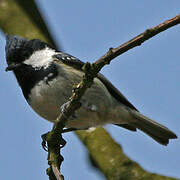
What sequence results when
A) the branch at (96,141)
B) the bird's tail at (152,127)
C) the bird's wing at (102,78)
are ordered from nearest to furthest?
the branch at (96,141), the bird's wing at (102,78), the bird's tail at (152,127)

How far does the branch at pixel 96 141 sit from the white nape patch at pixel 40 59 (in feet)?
1.81

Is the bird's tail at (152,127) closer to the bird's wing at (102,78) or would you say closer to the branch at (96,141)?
the bird's wing at (102,78)

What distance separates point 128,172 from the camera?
4012 mm

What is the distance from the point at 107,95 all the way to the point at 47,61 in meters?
0.75

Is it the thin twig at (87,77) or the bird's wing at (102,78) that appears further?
the bird's wing at (102,78)

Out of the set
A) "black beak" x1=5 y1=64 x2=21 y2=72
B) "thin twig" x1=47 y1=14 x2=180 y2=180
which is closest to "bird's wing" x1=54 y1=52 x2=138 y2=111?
"black beak" x1=5 y1=64 x2=21 y2=72

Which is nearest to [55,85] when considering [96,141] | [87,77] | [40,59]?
[40,59]

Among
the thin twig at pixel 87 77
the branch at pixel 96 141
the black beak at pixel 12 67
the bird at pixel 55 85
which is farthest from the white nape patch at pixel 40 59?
the thin twig at pixel 87 77

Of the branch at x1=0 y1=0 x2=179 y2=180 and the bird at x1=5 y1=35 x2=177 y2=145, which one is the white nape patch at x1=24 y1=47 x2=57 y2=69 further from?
the branch at x1=0 y1=0 x2=179 y2=180

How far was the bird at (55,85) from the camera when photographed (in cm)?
423

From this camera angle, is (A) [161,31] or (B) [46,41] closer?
(A) [161,31]

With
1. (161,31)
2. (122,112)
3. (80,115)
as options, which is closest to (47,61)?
(80,115)

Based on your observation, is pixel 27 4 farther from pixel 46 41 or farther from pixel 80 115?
pixel 80 115

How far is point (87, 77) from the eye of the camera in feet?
Result: 9.37
